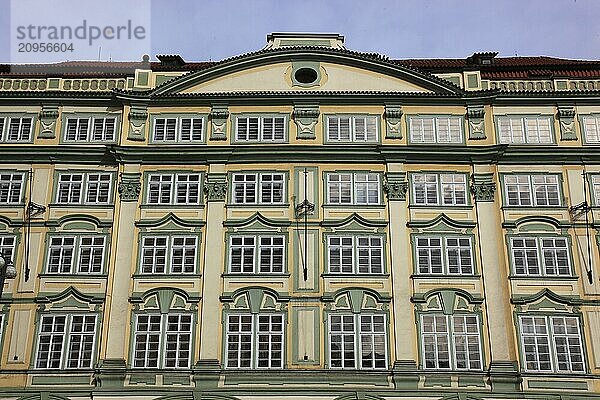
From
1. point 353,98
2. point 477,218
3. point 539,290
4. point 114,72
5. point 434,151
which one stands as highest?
point 114,72

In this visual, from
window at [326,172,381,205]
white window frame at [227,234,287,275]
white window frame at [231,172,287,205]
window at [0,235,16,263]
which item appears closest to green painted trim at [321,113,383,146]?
window at [326,172,381,205]

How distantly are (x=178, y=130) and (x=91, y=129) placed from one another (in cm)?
385

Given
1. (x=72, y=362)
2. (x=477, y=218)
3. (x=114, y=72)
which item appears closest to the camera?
(x=72, y=362)

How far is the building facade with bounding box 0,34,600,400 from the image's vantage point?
97.2 feet

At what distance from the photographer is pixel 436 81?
33812 millimetres

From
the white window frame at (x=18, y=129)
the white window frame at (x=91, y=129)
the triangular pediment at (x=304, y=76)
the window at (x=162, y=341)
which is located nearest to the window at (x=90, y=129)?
the white window frame at (x=91, y=129)

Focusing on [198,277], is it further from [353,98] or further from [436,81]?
[436,81]

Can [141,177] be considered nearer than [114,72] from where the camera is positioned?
Yes

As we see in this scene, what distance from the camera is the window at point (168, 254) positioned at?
31234 mm

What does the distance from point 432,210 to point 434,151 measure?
2.62 meters

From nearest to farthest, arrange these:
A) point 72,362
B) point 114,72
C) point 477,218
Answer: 1. point 72,362
2. point 477,218
3. point 114,72

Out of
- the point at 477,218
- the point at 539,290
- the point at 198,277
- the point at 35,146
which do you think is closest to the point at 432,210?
the point at 477,218

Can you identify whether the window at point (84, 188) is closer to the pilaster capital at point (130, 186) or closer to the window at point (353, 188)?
the pilaster capital at point (130, 186)

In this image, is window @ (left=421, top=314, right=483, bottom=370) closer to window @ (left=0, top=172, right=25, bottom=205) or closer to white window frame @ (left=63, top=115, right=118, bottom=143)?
white window frame @ (left=63, top=115, right=118, bottom=143)
